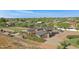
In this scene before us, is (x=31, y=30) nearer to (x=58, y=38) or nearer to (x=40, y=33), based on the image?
(x=40, y=33)

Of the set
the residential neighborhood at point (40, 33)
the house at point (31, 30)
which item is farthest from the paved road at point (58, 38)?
the house at point (31, 30)

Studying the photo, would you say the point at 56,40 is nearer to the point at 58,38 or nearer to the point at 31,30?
the point at 58,38

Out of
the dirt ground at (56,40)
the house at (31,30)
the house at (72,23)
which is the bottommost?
the dirt ground at (56,40)

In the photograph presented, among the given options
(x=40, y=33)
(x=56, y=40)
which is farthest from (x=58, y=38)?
(x=40, y=33)

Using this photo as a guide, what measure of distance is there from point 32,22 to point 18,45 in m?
0.24

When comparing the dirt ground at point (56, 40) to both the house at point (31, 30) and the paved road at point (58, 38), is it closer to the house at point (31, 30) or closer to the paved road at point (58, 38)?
the paved road at point (58, 38)

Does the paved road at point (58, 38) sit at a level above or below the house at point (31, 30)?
below

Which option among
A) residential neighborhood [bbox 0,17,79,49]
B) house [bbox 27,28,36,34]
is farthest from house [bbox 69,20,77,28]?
house [bbox 27,28,36,34]

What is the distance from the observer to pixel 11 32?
5.10 m

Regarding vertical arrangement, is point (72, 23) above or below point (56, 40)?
above
